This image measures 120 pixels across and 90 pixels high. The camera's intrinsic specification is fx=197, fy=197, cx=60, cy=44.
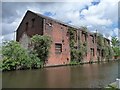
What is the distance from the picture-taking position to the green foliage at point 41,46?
2600cm

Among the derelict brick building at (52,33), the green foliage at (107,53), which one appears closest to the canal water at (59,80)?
the derelict brick building at (52,33)

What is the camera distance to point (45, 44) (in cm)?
2611

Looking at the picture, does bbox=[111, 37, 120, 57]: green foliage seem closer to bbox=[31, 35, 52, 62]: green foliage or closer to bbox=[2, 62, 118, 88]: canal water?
bbox=[31, 35, 52, 62]: green foliage

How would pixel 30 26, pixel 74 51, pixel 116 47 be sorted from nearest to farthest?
pixel 30 26, pixel 74 51, pixel 116 47

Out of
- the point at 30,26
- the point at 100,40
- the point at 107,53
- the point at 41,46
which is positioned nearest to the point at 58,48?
the point at 41,46

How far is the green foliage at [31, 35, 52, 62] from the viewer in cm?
2600

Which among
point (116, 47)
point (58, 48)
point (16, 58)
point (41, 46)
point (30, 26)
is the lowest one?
point (16, 58)

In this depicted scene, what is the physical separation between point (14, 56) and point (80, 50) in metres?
15.9

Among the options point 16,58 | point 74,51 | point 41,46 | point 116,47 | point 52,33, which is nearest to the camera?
point 16,58

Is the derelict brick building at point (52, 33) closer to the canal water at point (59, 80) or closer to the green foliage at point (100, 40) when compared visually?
the green foliage at point (100, 40)

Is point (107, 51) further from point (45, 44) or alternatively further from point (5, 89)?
point (5, 89)

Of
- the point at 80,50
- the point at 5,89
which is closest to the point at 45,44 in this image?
the point at 80,50

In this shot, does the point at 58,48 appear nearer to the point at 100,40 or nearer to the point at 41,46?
the point at 41,46

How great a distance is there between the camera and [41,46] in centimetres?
2606
